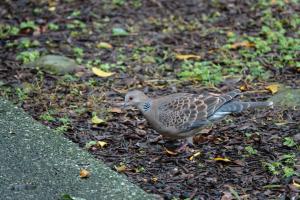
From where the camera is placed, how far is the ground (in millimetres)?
6039

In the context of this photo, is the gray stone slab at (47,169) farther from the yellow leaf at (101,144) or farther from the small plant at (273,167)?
the small plant at (273,167)

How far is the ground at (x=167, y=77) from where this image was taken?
604 centimetres

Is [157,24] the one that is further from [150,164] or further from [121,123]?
[150,164]

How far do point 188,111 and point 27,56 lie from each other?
2.96m

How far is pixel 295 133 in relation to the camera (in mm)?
6648

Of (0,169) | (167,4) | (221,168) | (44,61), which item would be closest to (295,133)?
(221,168)

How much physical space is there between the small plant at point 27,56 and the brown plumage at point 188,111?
98.4 inches

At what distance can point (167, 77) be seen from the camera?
8312 millimetres

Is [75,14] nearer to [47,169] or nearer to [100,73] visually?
[100,73]

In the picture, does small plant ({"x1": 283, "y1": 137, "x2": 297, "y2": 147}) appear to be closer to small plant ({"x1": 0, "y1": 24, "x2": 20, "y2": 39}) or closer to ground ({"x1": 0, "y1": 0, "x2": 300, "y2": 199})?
ground ({"x1": 0, "y1": 0, "x2": 300, "y2": 199})

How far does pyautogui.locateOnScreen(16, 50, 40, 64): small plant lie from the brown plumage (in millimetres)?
2499

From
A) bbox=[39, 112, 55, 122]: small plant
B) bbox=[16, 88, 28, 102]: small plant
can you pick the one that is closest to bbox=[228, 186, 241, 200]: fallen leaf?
bbox=[39, 112, 55, 122]: small plant

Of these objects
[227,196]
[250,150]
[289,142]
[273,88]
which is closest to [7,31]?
[273,88]

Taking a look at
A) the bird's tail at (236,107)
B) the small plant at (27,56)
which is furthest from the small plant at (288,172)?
the small plant at (27,56)
